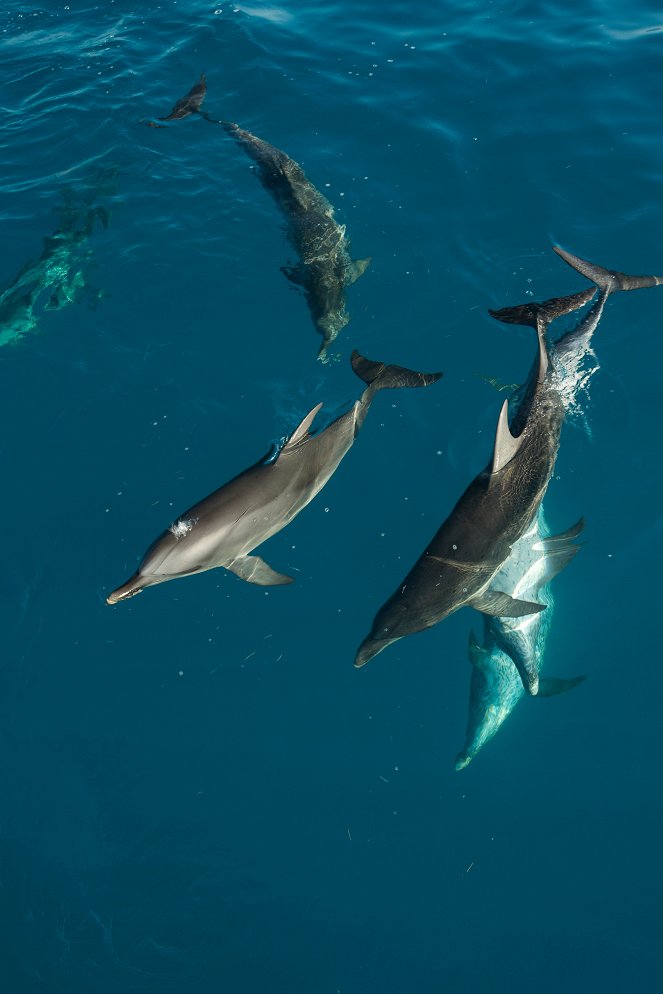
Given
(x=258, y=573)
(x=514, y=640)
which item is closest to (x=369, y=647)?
(x=258, y=573)

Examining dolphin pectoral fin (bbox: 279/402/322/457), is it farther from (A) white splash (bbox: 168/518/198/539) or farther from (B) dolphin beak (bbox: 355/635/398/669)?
(B) dolphin beak (bbox: 355/635/398/669)

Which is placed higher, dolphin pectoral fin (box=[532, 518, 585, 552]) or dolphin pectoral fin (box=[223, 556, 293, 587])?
dolphin pectoral fin (box=[223, 556, 293, 587])

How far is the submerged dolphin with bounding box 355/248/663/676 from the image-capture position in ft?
28.0

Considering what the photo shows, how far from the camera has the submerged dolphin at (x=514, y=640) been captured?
10367 mm

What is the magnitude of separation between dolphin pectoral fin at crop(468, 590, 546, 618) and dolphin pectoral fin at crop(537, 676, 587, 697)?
44.0 inches

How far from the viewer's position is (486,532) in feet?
28.2

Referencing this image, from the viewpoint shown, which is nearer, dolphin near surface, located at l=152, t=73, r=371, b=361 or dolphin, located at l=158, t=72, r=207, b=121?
dolphin near surface, located at l=152, t=73, r=371, b=361

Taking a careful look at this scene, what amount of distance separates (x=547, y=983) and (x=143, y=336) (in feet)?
35.0

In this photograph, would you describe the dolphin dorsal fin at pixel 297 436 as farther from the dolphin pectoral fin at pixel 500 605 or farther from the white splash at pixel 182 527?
the dolphin pectoral fin at pixel 500 605

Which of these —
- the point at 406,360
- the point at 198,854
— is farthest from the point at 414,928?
the point at 406,360

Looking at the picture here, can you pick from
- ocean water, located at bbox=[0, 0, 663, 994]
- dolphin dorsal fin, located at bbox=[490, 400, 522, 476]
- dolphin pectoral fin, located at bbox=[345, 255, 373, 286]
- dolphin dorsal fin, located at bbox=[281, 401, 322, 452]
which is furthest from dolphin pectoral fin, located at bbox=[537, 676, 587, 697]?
dolphin pectoral fin, located at bbox=[345, 255, 373, 286]

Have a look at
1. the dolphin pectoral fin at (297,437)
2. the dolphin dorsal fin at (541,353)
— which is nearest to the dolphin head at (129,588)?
the dolphin pectoral fin at (297,437)

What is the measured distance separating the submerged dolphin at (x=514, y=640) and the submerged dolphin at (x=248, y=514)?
3009 mm

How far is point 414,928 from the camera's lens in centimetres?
914
